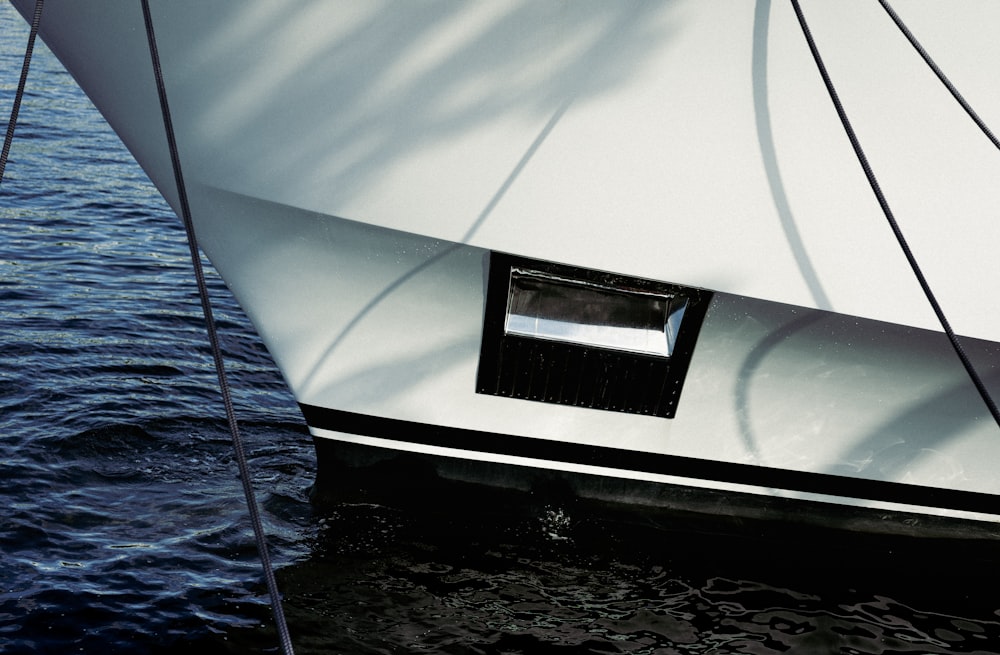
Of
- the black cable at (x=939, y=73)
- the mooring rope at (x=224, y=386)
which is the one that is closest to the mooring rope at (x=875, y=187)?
the black cable at (x=939, y=73)

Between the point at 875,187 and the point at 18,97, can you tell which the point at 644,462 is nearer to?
the point at 875,187

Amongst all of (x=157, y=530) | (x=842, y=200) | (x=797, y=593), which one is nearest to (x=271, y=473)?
(x=157, y=530)

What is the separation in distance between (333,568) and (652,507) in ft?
4.30

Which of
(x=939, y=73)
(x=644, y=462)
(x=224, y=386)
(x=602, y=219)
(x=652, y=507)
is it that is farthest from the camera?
(x=652, y=507)

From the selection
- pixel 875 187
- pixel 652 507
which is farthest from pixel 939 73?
pixel 652 507

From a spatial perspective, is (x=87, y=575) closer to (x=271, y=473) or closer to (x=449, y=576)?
(x=271, y=473)

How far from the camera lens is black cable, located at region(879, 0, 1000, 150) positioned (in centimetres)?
290

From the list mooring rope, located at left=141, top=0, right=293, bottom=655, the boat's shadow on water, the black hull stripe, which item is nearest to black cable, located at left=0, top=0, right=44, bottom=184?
mooring rope, located at left=141, top=0, right=293, bottom=655

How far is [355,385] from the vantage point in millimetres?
3842

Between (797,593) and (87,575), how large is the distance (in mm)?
2695

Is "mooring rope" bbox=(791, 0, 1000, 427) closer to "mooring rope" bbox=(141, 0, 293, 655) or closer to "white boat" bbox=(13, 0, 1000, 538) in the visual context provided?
"white boat" bbox=(13, 0, 1000, 538)

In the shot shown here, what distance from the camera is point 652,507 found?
13.5 feet

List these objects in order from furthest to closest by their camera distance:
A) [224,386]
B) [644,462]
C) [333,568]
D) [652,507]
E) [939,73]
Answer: [652,507]
[644,462]
[333,568]
[939,73]
[224,386]

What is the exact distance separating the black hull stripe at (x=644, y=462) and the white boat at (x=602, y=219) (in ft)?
0.04
